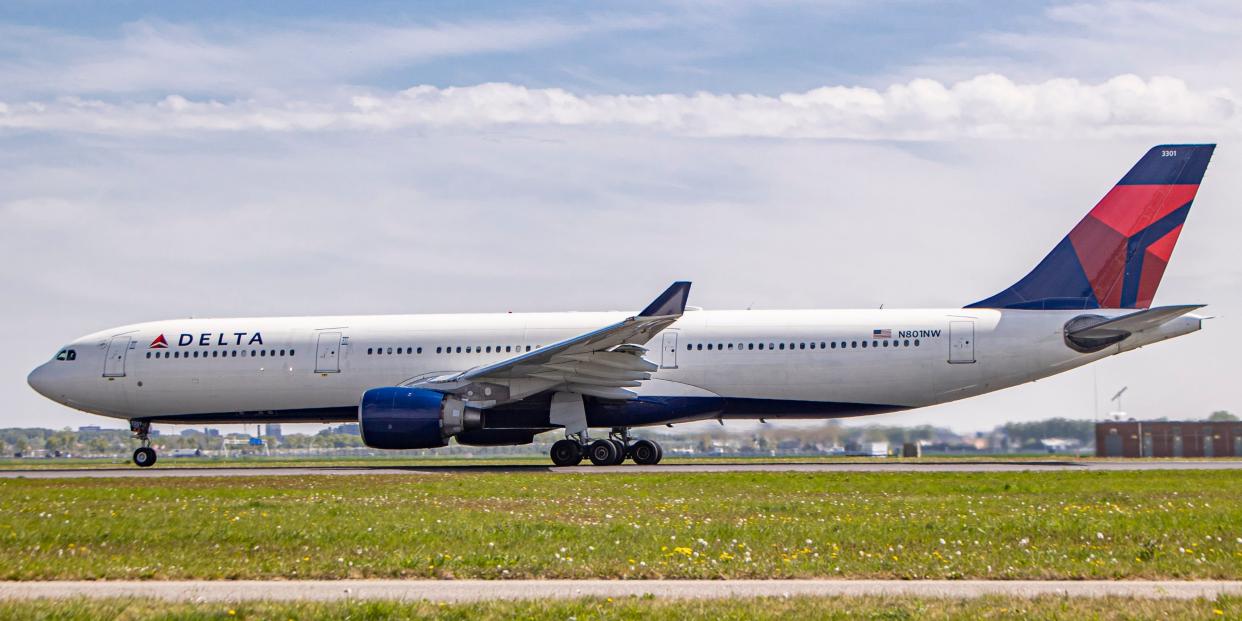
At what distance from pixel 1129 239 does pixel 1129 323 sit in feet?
7.87

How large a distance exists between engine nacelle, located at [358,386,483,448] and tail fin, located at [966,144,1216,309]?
12.9m

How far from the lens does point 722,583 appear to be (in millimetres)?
9820

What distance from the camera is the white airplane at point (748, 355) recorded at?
2733 cm

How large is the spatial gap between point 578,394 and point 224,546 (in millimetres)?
16291

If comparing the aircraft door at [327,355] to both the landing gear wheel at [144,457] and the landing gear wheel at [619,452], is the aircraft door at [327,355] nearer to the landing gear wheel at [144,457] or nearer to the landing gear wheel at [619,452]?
the landing gear wheel at [144,457]

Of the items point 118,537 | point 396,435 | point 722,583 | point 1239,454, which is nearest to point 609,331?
point 396,435

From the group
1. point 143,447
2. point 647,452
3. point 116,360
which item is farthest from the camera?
point 143,447

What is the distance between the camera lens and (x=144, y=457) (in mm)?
32031

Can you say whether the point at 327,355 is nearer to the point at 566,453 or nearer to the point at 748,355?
the point at 566,453

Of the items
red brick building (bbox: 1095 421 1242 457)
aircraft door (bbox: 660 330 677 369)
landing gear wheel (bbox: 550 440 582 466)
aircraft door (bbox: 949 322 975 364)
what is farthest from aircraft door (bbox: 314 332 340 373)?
red brick building (bbox: 1095 421 1242 457)

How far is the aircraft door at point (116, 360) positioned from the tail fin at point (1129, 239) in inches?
849

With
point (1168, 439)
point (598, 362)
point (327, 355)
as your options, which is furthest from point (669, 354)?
point (1168, 439)

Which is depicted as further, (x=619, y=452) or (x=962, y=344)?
(x=619, y=452)

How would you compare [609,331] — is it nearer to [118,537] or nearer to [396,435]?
[396,435]
